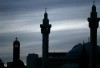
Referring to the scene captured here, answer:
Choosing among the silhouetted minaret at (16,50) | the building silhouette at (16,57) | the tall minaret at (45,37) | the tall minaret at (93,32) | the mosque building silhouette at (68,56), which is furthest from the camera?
the silhouetted minaret at (16,50)

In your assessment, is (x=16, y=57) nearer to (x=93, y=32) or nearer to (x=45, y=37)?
(x=45, y=37)

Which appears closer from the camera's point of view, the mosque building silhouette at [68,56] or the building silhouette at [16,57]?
the mosque building silhouette at [68,56]

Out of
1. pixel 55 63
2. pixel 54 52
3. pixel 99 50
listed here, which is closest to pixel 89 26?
pixel 99 50

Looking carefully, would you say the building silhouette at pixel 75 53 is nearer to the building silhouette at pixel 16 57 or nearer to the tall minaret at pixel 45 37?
the tall minaret at pixel 45 37

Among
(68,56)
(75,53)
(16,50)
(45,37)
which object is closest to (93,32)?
(45,37)

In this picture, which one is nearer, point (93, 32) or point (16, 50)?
point (93, 32)

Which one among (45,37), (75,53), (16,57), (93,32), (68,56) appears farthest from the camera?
(68,56)

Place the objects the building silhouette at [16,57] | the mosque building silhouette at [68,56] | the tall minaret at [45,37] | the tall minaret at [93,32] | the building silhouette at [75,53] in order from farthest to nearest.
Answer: the tall minaret at [45,37] < the building silhouette at [16,57] < the mosque building silhouette at [68,56] < the building silhouette at [75,53] < the tall minaret at [93,32]

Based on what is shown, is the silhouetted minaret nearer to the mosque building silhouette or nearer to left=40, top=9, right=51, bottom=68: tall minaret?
the mosque building silhouette

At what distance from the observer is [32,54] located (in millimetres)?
116125

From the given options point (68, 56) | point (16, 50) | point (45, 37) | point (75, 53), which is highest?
point (45, 37)

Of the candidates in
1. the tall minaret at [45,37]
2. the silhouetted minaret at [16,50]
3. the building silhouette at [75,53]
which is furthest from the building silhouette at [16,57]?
the building silhouette at [75,53]

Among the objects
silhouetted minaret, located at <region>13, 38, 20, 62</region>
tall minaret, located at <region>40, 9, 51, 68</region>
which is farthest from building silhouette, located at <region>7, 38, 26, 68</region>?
tall minaret, located at <region>40, 9, 51, 68</region>

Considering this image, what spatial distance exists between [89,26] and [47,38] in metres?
11.5
